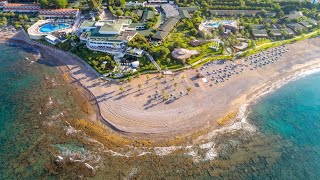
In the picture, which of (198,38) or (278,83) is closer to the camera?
(278,83)

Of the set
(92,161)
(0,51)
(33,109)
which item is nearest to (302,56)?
(92,161)

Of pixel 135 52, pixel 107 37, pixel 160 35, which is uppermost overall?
pixel 160 35

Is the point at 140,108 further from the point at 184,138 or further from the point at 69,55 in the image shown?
the point at 69,55

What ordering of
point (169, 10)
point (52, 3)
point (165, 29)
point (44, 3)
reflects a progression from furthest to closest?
point (52, 3) → point (169, 10) → point (44, 3) → point (165, 29)

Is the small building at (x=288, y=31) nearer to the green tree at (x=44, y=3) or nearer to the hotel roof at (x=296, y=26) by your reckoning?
the hotel roof at (x=296, y=26)

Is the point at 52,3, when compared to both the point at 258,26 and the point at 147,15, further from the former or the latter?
the point at 258,26

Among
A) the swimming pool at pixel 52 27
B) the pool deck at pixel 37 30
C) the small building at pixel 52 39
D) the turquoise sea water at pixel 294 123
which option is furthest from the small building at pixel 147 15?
the turquoise sea water at pixel 294 123

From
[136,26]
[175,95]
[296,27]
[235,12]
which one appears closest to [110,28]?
[136,26]

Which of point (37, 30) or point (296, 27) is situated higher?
point (296, 27)
